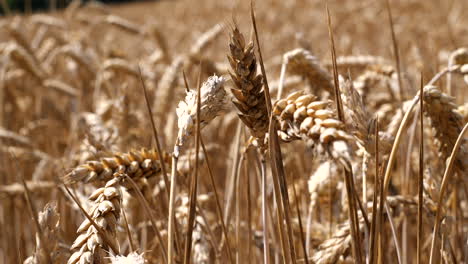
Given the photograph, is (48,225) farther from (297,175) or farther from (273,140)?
(297,175)

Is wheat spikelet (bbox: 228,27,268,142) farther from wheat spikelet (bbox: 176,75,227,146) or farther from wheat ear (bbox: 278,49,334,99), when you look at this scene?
wheat ear (bbox: 278,49,334,99)

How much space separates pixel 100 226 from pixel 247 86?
0.23 meters

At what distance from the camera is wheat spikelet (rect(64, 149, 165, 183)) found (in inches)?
26.1

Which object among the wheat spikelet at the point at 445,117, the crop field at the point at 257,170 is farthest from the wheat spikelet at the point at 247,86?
the wheat spikelet at the point at 445,117

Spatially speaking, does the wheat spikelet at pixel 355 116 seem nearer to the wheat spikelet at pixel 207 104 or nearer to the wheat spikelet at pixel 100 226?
the wheat spikelet at pixel 207 104

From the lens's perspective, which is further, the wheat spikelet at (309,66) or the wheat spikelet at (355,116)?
the wheat spikelet at (309,66)

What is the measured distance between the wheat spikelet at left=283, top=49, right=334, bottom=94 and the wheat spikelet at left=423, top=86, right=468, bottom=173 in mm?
259

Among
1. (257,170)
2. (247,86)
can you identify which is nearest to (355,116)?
(247,86)

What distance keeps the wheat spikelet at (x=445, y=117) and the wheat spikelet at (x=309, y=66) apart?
26 cm

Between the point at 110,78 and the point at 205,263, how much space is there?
5.90ft

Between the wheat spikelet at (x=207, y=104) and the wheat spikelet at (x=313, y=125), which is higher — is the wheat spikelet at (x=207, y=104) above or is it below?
above

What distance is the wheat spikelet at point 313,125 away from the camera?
0.42 m

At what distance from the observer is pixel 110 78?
2502 mm

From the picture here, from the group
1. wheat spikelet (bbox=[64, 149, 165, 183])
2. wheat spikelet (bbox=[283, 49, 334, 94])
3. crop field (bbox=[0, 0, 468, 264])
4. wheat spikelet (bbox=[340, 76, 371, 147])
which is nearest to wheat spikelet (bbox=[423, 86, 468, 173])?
crop field (bbox=[0, 0, 468, 264])
